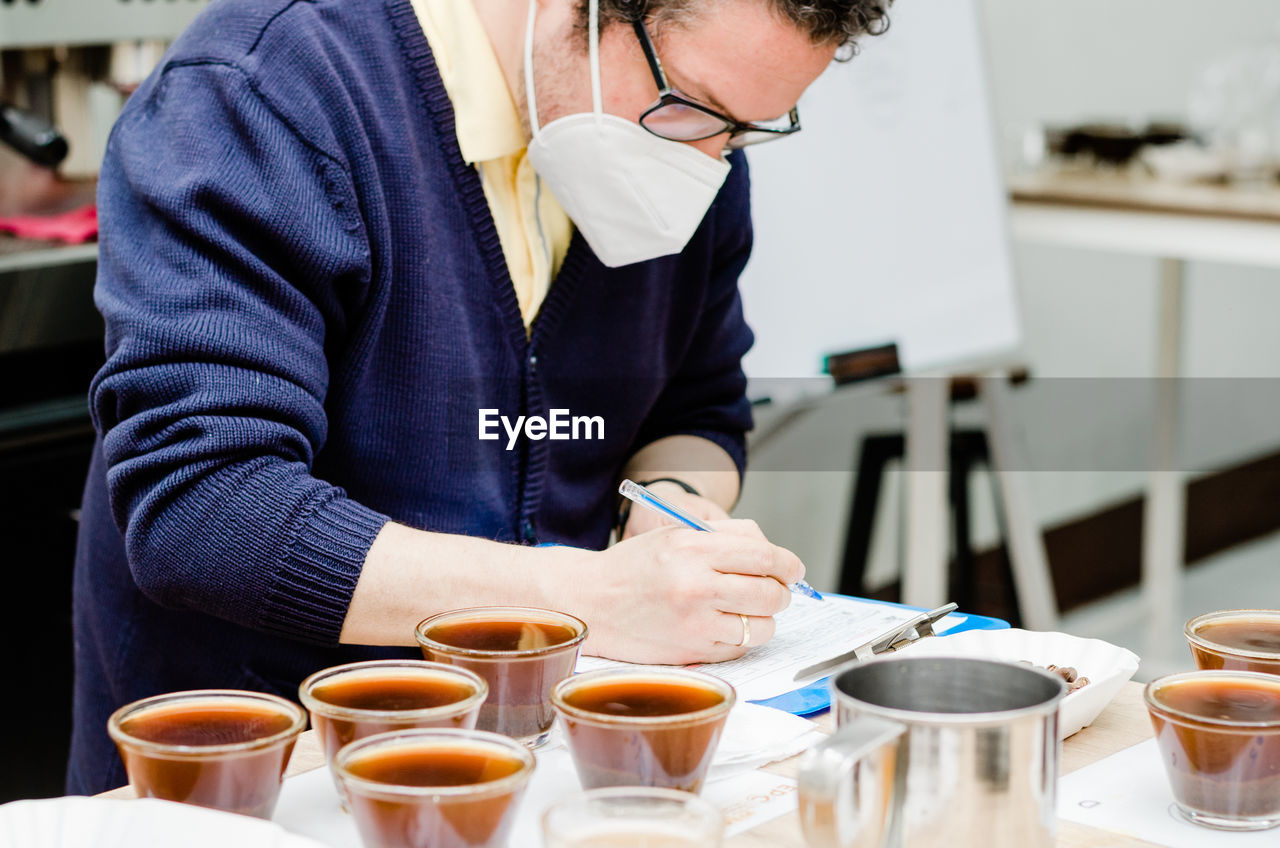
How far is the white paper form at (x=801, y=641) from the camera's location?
35.3 inches

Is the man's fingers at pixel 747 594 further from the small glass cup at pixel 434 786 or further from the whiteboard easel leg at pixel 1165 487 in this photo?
the whiteboard easel leg at pixel 1165 487

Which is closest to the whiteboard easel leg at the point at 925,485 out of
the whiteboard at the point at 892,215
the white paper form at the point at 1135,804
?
the whiteboard at the point at 892,215

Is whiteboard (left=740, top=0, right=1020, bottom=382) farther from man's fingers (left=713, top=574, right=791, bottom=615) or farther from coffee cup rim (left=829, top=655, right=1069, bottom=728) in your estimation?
coffee cup rim (left=829, top=655, right=1069, bottom=728)

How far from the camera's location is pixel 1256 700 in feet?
2.34

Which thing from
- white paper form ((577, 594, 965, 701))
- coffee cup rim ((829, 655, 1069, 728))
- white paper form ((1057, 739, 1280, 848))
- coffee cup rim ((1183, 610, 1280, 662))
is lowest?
white paper form ((577, 594, 965, 701))

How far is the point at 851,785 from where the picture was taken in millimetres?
566

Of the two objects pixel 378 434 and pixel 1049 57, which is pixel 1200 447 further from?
pixel 378 434

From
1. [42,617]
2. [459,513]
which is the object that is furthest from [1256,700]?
[42,617]

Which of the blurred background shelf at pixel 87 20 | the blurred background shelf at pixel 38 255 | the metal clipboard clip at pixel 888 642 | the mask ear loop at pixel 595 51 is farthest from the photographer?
the blurred background shelf at pixel 87 20

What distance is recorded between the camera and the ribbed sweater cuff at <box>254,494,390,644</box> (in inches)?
37.0

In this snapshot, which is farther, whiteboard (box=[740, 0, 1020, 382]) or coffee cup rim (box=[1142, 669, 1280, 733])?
whiteboard (box=[740, 0, 1020, 382])

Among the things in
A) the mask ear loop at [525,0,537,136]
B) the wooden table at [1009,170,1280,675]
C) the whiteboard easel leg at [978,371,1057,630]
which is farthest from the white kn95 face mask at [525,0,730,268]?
the wooden table at [1009,170,1280,675]

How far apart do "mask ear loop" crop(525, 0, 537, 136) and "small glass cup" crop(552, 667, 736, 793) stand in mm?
587

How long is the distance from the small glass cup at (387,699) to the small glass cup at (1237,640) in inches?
15.9
